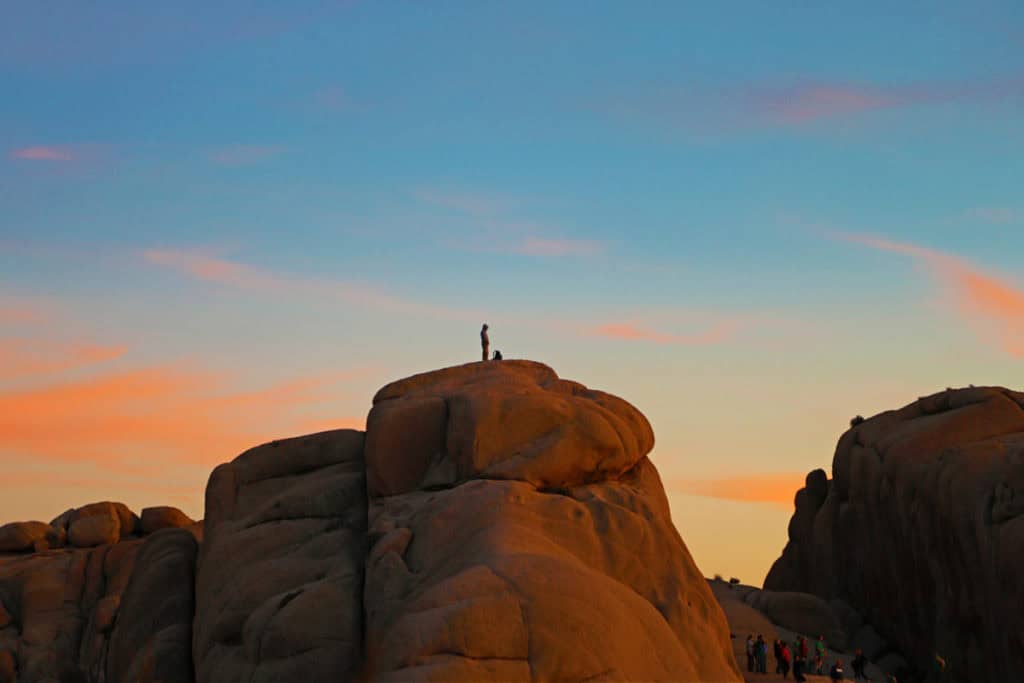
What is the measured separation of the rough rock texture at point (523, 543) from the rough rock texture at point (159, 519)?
31664 mm

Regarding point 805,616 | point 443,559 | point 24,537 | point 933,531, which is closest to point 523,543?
point 443,559

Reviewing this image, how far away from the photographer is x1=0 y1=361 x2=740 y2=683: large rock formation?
3350cm

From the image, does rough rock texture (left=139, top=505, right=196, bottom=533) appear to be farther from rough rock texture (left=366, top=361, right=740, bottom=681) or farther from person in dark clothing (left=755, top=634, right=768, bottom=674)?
person in dark clothing (left=755, top=634, right=768, bottom=674)

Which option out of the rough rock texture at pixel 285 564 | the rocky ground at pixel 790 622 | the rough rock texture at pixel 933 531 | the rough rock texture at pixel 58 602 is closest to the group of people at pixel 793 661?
the rocky ground at pixel 790 622

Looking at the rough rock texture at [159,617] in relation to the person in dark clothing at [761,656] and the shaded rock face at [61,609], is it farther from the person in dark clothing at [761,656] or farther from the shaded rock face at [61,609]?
the person in dark clothing at [761,656]

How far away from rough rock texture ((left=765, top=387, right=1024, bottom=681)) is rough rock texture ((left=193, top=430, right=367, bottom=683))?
22.3m

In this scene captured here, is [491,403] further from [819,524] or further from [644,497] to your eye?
[819,524]

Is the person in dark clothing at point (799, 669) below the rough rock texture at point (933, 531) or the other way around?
below

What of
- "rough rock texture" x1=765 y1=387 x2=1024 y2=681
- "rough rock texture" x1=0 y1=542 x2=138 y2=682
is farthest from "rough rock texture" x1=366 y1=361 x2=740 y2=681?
"rough rock texture" x1=0 y1=542 x2=138 y2=682

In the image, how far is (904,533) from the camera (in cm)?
6178

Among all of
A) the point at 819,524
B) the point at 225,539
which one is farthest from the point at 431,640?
the point at 819,524

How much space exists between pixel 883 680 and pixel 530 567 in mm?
26242

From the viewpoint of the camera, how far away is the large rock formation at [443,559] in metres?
33.5

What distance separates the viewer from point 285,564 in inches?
1748
